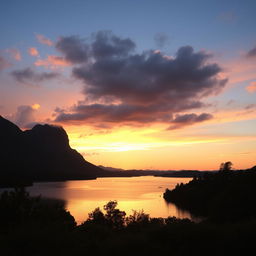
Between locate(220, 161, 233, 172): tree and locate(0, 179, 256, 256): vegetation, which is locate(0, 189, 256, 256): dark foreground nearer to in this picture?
locate(0, 179, 256, 256): vegetation

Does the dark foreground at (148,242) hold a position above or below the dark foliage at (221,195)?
above

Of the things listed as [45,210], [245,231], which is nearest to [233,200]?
[45,210]

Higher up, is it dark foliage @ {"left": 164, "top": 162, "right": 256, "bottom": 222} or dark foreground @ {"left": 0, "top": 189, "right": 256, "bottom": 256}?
dark foreground @ {"left": 0, "top": 189, "right": 256, "bottom": 256}

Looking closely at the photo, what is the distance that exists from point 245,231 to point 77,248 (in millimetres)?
6872

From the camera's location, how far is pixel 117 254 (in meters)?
11.5

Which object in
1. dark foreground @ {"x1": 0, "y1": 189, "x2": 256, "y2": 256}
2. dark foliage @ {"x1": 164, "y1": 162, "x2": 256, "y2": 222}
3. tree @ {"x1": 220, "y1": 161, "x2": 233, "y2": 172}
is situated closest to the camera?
dark foreground @ {"x1": 0, "y1": 189, "x2": 256, "y2": 256}

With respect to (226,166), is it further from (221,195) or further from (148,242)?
(148,242)

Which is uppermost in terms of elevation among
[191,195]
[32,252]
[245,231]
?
[245,231]

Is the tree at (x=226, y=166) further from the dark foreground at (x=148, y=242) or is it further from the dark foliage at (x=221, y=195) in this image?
the dark foreground at (x=148, y=242)

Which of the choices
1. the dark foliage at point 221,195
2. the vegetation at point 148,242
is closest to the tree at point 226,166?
the dark foliage at point 221,195

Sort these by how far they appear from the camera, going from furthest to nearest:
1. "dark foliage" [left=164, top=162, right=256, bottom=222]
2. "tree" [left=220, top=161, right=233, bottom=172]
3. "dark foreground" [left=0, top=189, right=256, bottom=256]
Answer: "tree" [left=220, top=161, right=233, bottom=172], "dark foliage" [left=164, top=162, right=256, bottom=222], "dark foreground" [left=0, top=189, right=256, bottom=256]

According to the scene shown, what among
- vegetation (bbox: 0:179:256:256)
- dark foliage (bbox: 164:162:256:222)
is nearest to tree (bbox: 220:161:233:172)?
dark foliage (bbox: 164:162:256:222)

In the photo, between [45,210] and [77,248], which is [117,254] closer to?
[77,248]

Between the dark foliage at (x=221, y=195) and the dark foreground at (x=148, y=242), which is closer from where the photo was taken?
the dark foreground at (x=148, y=242)
